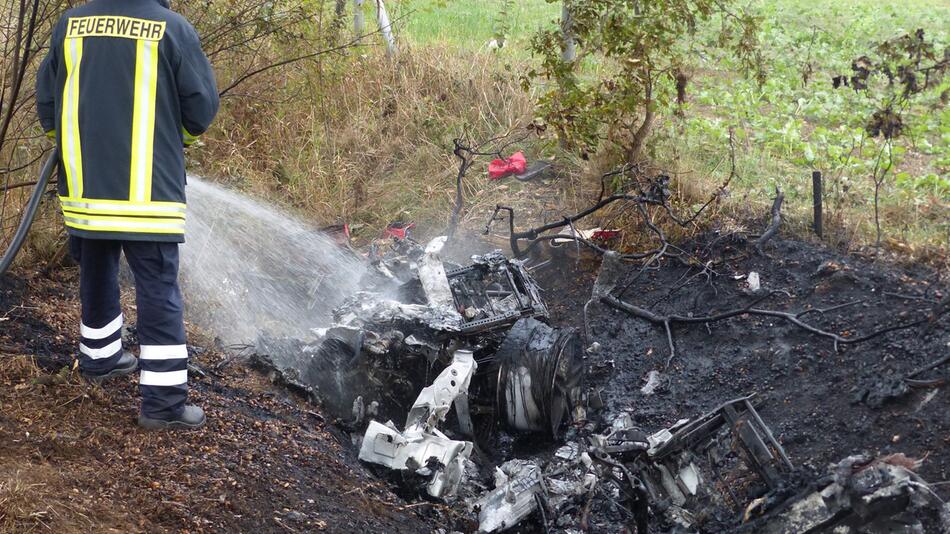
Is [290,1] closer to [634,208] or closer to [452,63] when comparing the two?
[452,63]

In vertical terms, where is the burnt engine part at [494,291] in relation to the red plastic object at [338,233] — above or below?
above

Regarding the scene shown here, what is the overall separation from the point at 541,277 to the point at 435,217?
1.64 m

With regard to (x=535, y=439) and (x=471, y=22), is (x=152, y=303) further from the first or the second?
(x=471, y=22)

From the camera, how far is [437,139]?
9023 millimetres

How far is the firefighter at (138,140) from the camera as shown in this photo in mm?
3777

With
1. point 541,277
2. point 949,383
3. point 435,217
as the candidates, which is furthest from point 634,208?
point 949,383

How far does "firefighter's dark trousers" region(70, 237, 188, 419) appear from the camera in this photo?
391cm

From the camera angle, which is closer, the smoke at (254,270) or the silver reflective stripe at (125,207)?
the silver reflective stripe at (125,207)

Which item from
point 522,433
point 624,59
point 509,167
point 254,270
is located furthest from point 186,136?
point 509,167

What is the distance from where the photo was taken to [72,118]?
384 cm

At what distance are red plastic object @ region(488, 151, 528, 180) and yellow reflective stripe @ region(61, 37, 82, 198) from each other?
4.88m

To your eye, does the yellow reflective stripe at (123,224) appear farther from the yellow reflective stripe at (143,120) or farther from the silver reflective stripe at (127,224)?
the yellow reflective stripe at (143,120)

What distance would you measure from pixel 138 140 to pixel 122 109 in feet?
0.50

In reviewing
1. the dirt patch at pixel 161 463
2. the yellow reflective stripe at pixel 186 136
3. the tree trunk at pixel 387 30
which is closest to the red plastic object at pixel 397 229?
the tree trunk at pixel 387 30
